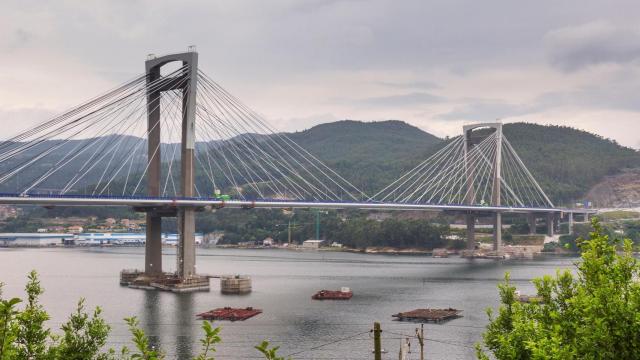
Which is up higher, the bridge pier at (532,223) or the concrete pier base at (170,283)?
the bridge pier at (532,223)

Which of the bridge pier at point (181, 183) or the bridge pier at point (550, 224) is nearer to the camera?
the bridge pier at point (181, 183)

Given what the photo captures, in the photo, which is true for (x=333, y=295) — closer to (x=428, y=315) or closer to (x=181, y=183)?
(x=428, y=315)

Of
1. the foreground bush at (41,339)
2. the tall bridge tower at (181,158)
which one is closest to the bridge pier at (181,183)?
the tall bridge tower at (181,158)

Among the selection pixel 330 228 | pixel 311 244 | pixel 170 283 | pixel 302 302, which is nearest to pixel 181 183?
pixel 170 283

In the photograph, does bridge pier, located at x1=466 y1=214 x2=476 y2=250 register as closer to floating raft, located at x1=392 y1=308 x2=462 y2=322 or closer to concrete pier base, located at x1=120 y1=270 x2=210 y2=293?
concrete pier base, located at x1=120 y1=270 x2=210 y2=293

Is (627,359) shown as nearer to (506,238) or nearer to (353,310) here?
(353,310)

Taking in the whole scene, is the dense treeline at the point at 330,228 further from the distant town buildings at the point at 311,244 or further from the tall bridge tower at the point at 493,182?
the tall bridge tower at the point at 493,182

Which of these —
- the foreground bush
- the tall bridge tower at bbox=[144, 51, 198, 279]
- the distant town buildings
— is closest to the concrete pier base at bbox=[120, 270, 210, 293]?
the tall bridge tower at bbox=[144, 51, 198, 279]
